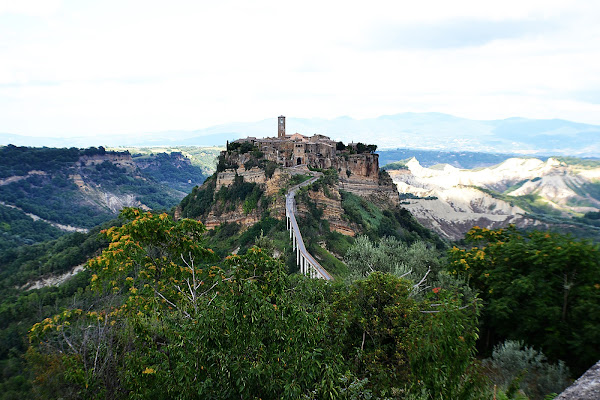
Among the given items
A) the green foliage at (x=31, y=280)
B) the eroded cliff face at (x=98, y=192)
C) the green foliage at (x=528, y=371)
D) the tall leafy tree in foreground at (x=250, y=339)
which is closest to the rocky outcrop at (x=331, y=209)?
the green foliage at (x=31, y=280)

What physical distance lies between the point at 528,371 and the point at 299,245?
20585 millimetres

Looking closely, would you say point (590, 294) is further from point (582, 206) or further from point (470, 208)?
point (582, 206)

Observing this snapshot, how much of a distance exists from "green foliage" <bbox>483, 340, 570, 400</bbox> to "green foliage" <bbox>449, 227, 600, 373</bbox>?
0.67m

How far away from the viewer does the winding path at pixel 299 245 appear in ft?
76.1

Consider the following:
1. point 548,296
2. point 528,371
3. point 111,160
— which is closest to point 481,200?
point 548,296

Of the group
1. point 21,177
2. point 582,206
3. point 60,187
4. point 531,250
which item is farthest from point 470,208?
point 21,177

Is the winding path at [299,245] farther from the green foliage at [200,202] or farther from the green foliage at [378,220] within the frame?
the green foliage at [200,202]

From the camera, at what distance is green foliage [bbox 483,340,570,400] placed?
30.5 ft

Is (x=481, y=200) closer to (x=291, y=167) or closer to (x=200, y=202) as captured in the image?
(x=291, y=167)

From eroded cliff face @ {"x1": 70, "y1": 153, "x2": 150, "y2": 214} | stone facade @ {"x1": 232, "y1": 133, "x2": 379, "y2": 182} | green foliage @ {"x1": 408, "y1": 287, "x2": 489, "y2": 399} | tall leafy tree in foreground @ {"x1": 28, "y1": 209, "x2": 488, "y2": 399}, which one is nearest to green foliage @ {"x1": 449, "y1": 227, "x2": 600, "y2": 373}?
tall leafy tree in foreground @ {"x1": 28, "y1": 209, "x2": 488, "y2": 399}

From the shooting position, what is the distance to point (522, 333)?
39.2 ft

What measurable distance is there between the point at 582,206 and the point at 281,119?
13569 centimetres

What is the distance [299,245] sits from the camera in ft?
96.9

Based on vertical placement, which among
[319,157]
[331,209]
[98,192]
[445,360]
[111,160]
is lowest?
[98,192]
